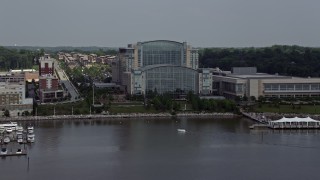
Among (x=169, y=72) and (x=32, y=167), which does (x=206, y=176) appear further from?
(x=169, y=72)

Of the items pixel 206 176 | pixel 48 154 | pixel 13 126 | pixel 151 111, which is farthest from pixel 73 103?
pixel 206 176

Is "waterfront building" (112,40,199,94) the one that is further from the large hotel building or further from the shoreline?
the shoreline

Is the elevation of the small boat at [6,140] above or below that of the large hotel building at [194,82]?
below

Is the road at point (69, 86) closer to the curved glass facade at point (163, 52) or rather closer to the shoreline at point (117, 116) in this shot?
the curved glass facade at point (163, 52)

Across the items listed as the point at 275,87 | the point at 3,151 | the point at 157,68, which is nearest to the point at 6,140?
the point at 3,151

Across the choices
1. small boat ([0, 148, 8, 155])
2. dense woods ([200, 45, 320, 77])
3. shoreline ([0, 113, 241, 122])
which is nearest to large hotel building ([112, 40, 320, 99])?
shoreline ([0, 113, 241, 122])

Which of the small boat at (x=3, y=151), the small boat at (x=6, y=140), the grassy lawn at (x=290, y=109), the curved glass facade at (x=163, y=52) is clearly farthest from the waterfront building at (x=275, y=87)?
the small boat at (x=3, y=151)
